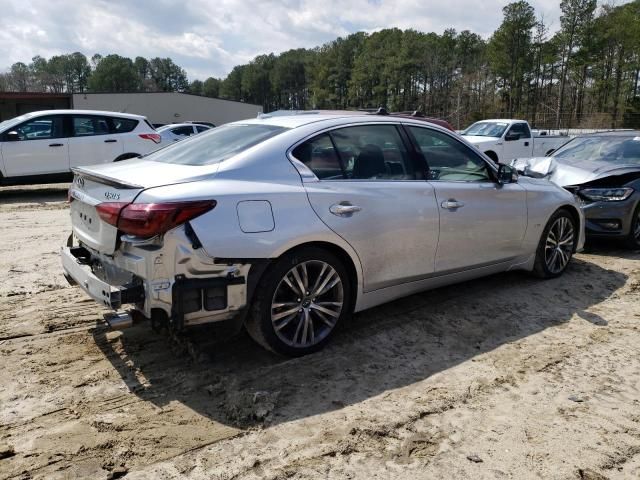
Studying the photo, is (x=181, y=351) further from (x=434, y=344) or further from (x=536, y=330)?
(x=536, y=330)

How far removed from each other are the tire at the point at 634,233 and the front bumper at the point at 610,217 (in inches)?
3.1

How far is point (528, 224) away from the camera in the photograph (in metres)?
5.04

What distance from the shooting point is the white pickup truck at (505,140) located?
48.2 feet

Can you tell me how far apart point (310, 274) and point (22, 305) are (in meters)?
2.69

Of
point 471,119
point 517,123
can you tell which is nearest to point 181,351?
point 517,123

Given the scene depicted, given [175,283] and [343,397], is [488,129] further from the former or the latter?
[175,283]

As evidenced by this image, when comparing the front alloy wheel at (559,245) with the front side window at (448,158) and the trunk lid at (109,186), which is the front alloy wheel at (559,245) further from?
the trunk lid at (109,186)

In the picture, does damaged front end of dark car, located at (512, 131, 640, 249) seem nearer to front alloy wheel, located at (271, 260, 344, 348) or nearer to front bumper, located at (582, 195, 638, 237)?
front bumper, located at (582, 195, 638, 237)

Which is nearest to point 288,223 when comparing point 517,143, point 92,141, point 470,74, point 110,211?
point 110,211

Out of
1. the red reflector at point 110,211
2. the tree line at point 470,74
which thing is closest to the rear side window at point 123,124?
the red reflector at point 110,211

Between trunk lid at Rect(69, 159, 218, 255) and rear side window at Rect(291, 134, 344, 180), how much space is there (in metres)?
0.62

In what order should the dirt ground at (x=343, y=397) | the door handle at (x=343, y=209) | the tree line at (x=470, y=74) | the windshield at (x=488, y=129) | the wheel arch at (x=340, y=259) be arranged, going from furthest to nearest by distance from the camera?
the tree line at (x=470, y=74)
the windshield at (x=488, y=129)
the door handle at (x=343, y=209)
the wheel arch at (x=340, y=259)
the dirt ground at (x=343, y=397)

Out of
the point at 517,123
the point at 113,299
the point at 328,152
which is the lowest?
the point at 113,299

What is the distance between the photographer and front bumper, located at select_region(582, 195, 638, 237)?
265 inches
